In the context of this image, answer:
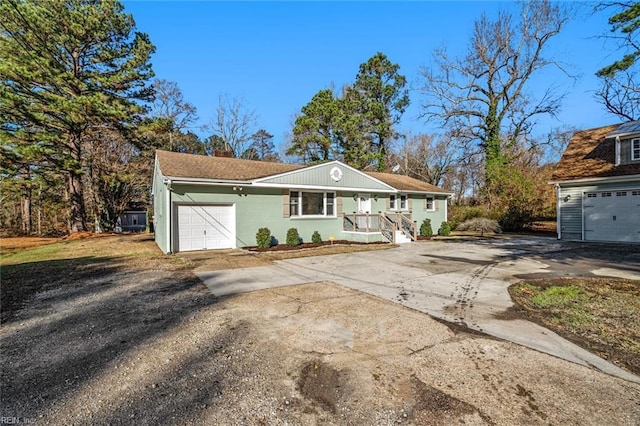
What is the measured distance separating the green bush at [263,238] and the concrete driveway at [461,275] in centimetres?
273

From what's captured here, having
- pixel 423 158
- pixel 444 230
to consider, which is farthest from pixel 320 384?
pixel 423 158

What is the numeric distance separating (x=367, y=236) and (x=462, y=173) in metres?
26.0

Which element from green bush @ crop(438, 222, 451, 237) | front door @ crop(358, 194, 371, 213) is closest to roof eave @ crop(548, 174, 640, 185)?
green bush @ crop(438, 222, 451, 237)

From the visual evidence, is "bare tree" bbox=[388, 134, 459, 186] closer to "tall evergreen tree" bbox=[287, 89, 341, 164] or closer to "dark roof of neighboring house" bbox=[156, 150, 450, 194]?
"tall evergreen tree" bbox=[287, 89, 341, 164]

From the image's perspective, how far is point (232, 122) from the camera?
1241 inches

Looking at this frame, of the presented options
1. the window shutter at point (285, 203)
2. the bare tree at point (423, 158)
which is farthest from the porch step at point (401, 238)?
the bare tree at point (423, 158)

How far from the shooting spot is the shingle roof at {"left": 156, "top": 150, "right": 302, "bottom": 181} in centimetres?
1165

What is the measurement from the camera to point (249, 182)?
12398 millimetres

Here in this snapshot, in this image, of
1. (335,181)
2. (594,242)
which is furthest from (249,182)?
(594,242)

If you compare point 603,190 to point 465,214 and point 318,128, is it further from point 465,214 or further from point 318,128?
point 318,128

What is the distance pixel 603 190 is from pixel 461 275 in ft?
39.5

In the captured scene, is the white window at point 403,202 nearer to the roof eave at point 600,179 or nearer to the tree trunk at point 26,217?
the roof eave at point 600,179

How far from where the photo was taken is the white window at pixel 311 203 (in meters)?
14.0

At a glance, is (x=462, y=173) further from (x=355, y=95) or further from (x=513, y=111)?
(x=355, y=95)
